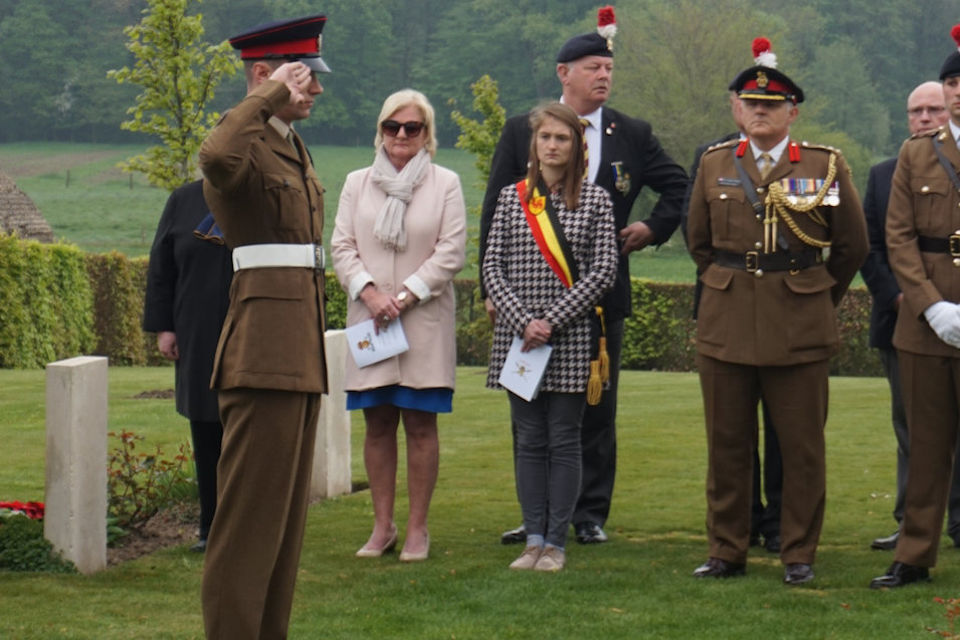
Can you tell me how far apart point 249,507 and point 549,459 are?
2431mm

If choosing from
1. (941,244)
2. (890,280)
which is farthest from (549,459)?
(941,244)

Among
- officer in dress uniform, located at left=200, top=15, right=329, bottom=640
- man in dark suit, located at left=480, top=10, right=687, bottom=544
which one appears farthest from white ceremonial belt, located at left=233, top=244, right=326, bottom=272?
man in dark suit, located at left=480, top=10, right=687, bottom=544

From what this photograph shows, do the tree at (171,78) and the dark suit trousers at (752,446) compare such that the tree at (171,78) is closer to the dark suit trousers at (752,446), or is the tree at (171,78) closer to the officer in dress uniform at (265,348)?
the dark suit trousers at (752,446)

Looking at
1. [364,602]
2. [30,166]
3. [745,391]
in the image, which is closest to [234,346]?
[364,602]

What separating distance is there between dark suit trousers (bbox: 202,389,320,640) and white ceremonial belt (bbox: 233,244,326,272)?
40 centimetres

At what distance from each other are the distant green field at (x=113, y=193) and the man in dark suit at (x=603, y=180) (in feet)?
129

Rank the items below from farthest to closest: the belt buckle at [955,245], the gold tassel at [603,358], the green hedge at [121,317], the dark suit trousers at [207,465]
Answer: the green hedge at [121,317] → the dark suit trousers at [207,465] → the gold tassel at [603,358] → the belt buckle at [955,245]

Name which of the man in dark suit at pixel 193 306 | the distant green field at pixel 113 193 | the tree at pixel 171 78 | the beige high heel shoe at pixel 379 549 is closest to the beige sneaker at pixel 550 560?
the beige high heel shoe at pixel 379 549

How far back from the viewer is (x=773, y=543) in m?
7.46

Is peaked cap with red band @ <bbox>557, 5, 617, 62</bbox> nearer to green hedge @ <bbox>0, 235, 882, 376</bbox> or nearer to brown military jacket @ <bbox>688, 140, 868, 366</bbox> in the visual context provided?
brown military jacket @ <bbox>688, 140, 868, 366</bbox>

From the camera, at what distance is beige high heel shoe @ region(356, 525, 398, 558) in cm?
731

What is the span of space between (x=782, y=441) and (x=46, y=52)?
3068 inches

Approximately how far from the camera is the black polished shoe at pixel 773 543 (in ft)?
24.4

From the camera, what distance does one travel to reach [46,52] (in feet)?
261
